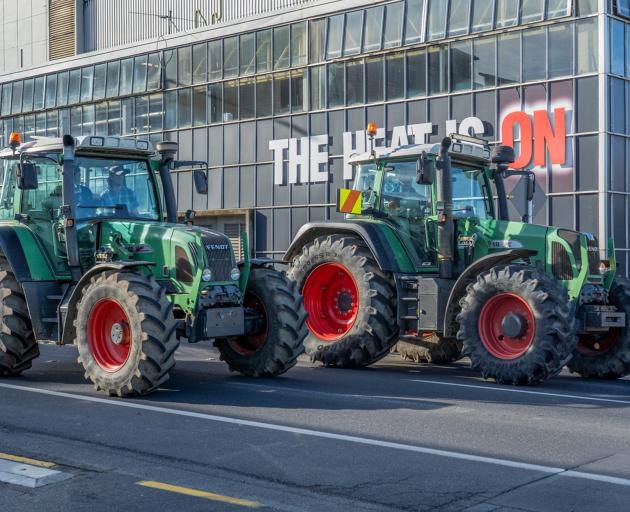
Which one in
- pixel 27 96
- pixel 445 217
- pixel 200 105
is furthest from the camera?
pixel 27 96

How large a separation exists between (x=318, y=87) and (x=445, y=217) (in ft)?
72.5

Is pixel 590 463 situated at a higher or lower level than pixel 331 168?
lower

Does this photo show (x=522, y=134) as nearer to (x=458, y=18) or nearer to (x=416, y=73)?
(x=458, y=18)

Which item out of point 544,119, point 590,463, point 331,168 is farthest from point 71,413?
point 331,168

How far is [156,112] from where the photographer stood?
39031 millimetres

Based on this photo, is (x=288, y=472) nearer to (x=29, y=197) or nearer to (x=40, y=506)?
(x=40, y=506)

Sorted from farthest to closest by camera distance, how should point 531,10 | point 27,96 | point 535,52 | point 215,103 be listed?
1. point 27,96
2. point 215,103
3. point 535,52
4. point 531,10

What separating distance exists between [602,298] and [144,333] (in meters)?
5.99

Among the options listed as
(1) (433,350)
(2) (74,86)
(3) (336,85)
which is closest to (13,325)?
(1) (433,350)

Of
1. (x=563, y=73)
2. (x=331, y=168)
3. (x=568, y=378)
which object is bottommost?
(x=568, y=378)

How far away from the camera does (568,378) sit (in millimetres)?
12750

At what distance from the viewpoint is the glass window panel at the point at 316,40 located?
1330 inches

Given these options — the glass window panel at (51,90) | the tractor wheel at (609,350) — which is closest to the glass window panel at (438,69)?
the tractor wheel at (609,350)

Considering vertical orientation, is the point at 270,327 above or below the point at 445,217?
below
